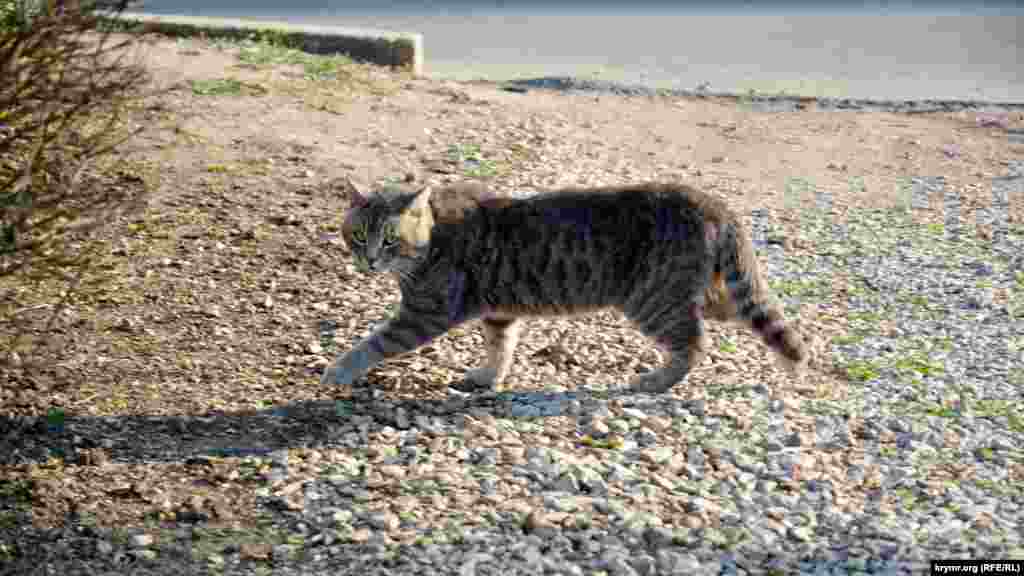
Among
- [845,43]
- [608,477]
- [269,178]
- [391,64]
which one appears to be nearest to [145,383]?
[608,477]

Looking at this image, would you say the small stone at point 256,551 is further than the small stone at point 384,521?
No

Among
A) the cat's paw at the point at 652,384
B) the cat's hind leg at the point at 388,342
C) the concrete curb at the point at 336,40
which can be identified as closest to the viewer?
the cat's hind leg at the point at 388,342

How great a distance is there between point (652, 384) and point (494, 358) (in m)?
Answer: 0.70

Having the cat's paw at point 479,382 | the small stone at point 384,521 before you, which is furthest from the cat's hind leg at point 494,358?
the small stone at point 384,521

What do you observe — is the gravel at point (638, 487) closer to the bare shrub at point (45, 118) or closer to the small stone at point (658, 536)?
the small stone at point (658, 536)

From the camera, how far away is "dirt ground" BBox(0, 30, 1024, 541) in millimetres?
5059

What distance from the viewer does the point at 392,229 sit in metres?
5.40

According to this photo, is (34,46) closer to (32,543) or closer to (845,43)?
(32,543)

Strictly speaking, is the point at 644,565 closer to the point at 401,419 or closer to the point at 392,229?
the point at 401,419

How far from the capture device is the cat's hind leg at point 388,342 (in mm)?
5363

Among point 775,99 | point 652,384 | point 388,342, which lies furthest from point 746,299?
point 775,99

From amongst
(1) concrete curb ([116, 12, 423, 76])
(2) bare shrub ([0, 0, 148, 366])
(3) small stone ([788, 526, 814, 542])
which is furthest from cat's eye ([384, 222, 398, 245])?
(1) concrete curb ([116, 12, 423, 76])

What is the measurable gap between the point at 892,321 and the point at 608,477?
257 cm

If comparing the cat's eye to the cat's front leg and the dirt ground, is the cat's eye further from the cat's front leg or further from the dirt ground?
the dirt ground
